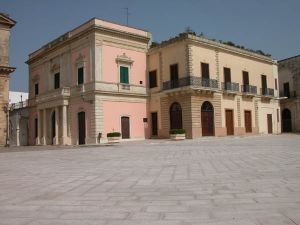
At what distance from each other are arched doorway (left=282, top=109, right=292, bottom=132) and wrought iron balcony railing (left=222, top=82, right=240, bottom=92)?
1399 cm

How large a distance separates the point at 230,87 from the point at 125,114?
948 cm

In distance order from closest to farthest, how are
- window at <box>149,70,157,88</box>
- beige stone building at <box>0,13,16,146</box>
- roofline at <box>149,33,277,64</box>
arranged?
roofline at <box>149,33,277,64</box> → window at <box>149,70,157,88</box> → beige stone building at <box>0,13,16,146</box>

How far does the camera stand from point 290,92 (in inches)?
1591

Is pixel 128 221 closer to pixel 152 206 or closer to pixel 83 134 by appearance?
pixel 152 206

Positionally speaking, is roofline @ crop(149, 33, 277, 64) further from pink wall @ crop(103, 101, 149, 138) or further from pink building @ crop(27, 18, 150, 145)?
pink wall @ crop(103, 101, 149, 138)

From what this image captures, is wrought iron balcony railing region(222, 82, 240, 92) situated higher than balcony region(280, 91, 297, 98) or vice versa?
→ balcony region(280, 91, 297, 98)

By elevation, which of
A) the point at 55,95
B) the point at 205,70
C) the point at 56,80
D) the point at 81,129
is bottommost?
the point at 81,129

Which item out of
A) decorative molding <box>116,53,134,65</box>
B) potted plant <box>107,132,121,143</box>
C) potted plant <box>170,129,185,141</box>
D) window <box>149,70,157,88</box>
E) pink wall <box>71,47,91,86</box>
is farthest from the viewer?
window <box>149,70,157,88</box>

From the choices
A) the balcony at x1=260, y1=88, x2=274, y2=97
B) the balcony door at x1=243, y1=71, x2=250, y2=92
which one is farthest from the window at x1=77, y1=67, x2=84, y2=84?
the balcony at x1=260, y1=88, x2=274, y2=97

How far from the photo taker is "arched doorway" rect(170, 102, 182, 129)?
2669 centimetres

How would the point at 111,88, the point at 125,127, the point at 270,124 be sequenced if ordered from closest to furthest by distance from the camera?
1. the point at 111,88
2. the point at 125,127
3. the point at 270,124

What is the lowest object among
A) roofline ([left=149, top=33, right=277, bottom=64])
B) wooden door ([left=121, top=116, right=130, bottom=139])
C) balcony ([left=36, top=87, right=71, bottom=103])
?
wooden door ([left=121, top=116, right=130, bottom=139])

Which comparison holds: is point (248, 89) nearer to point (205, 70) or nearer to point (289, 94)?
point (205, 70)

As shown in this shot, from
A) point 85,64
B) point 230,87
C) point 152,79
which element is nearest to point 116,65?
point 85,64
